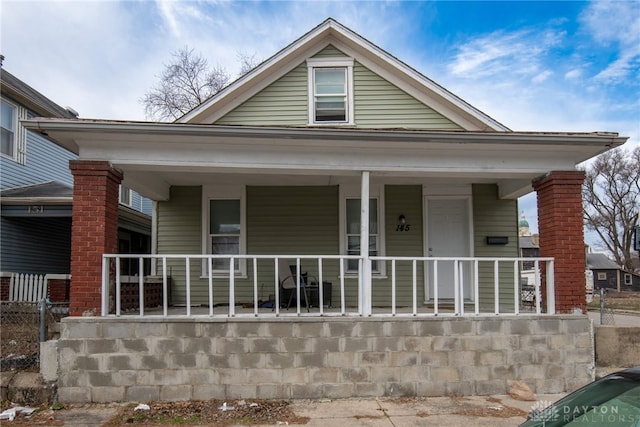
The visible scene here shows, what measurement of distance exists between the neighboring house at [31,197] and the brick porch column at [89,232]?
4.92 m

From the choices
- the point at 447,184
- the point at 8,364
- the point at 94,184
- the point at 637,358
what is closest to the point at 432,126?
the point at 447,184

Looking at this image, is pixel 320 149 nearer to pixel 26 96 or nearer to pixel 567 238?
pixel 567 238

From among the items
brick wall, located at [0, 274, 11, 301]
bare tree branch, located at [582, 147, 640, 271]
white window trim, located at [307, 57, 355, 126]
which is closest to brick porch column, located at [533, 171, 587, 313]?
white window trim, located at [307, 57, 355, 126]

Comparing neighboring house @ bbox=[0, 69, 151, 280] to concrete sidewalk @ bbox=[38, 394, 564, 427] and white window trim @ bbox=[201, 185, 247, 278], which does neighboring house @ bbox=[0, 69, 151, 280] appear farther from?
concrete sidewalk @ bbox=[38, 394, 564, 427]

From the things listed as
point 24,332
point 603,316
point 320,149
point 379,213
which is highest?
point 320,149

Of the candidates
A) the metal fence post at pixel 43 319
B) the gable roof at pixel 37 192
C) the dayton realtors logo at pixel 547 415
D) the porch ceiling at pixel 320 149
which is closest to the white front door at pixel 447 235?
the porch ceiling at pixel 320 149

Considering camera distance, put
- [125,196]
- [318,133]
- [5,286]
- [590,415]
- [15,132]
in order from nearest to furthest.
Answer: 1. [590,415]
2. [318,133]
3. [5,286]
4. [15,132]
5. [125,196]

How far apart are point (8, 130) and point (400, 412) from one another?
1158cm

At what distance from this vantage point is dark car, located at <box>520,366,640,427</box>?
2344mm

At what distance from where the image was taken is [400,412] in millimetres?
5156

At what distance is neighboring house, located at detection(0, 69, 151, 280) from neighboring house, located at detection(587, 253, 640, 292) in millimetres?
41299

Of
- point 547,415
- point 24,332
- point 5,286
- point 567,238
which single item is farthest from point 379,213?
point 5,286

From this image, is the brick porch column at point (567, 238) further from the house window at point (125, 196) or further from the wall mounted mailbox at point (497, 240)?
the house window at point (125, 196)

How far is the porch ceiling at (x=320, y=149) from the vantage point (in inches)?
225
